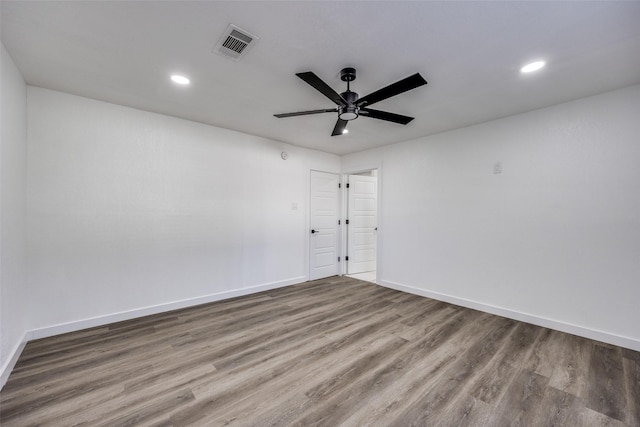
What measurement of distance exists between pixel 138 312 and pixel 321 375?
8.31 feet

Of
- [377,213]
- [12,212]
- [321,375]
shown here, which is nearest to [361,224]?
[377,213]

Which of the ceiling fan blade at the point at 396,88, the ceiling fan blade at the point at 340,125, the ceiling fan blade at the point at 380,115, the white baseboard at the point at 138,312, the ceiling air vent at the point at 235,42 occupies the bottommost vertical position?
the white baseboard at the point at 138,312

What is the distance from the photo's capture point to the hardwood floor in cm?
170

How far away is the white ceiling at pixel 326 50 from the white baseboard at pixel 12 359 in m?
2.50

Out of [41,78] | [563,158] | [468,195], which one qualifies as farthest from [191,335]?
[563,158]

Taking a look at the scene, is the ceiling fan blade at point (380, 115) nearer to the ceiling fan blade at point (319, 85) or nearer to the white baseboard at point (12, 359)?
the ceiling fan blade at point (319, 85)

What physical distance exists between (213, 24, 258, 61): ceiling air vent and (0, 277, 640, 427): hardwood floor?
262 cm

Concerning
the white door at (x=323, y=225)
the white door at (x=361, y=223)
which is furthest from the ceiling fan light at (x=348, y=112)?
the white door at (x=361, y=223)

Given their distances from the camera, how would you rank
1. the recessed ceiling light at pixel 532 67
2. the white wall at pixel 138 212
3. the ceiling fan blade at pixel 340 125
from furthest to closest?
the white wall at pixel 138 212 < the ceiling fan blade at pixel 340 125 < the recessed ceiling light at pixel 532 67

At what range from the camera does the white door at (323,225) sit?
5.09m

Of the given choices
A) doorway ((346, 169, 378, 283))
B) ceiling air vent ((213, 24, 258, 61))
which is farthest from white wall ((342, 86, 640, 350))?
ceiling air vent ((213, 24, 258, 61))

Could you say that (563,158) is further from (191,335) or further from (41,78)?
(41,78)

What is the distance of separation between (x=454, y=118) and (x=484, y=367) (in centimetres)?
287

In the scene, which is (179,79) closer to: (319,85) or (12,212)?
(319,85)
